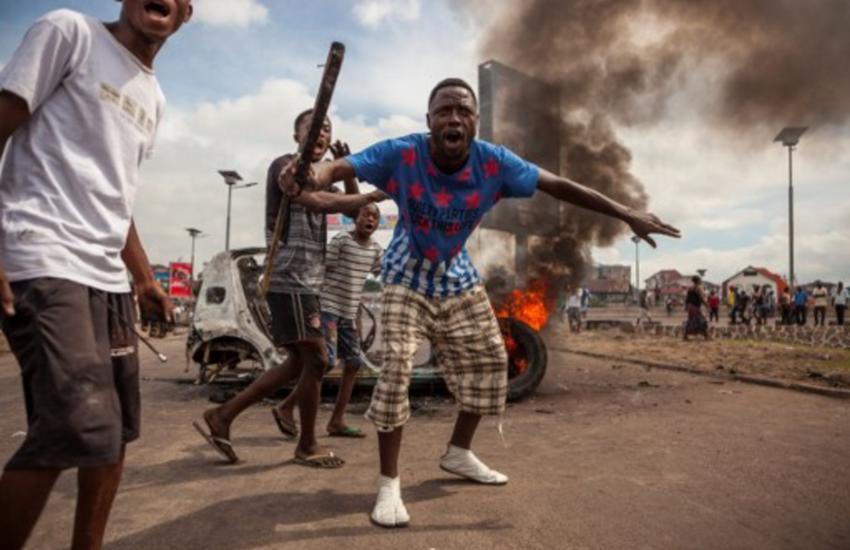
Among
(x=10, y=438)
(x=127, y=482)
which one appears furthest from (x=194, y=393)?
(x=127, y=482)

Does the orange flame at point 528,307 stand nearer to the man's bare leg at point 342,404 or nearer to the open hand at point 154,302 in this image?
the man's bare leg at point 342,404

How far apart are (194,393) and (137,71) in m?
5.86

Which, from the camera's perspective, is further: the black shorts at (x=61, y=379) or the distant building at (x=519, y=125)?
the distant building at (x=519, y=125)

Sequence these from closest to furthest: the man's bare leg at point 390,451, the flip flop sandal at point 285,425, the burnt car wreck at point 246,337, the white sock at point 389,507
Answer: the white sock at point 389,507 < the man's bare leg at point 390,451 < the flip flop sandal at point 285,425 < the burnt car wreck at point 246,337

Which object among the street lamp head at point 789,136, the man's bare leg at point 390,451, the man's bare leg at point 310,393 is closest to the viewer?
the man's bare leg at point 390,451

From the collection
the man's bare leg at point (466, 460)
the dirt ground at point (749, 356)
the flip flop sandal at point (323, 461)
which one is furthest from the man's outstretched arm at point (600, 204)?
the dirt ground at point (749, 356)

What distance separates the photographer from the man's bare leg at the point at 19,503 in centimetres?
159

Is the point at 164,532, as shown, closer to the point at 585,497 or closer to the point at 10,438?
the point at 585,497

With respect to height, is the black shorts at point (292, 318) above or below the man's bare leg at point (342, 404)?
above

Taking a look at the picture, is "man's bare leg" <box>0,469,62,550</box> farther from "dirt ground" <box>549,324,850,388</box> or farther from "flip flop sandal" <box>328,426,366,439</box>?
Result: "dirt ground" <box>549,324,850,388</box>

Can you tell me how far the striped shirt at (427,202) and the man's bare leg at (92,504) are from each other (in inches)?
62.0

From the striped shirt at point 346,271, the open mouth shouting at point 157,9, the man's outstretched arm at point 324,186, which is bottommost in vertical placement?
the striped shirt at point 346,271

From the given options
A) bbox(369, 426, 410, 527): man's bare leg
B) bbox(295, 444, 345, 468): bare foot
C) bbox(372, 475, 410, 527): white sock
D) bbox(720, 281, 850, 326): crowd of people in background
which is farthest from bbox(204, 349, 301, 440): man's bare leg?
bbox(720, 281, 850, 326): crowd of people in background

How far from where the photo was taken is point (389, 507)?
273 centimetres
